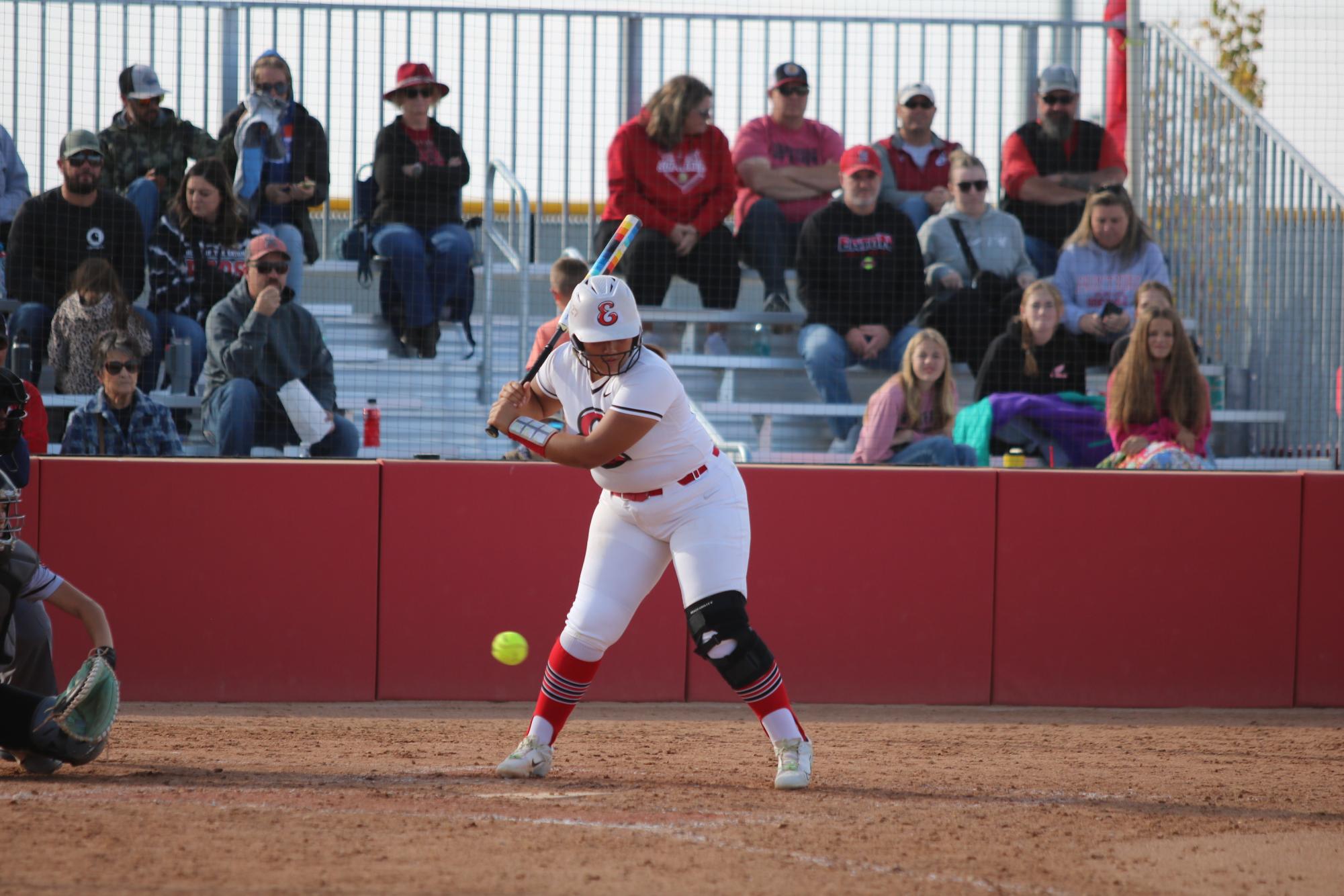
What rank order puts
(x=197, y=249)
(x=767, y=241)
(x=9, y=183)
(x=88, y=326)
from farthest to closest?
(x=767, y=241) < (x=9, y=183) < (x=197, y=249) < (x=88, y=326)

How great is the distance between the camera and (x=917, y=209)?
35.1 ft

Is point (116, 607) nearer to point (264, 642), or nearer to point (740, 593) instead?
point (264, 642)

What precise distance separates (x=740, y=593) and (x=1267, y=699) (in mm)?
4227

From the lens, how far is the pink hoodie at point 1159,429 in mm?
8438

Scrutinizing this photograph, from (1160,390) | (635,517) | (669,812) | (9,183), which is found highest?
(9,183)

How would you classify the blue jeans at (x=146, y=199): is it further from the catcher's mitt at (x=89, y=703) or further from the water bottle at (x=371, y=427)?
the catcher's mitt at (x=89, y=703)

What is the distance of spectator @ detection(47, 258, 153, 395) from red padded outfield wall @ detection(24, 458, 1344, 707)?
1336mm

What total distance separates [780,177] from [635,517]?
19.2ft

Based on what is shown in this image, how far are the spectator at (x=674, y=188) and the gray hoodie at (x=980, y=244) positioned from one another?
1.42 m

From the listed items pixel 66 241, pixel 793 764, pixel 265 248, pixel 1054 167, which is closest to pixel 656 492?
pixel 793 764

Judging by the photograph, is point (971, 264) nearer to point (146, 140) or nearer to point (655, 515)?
point (655, 515)

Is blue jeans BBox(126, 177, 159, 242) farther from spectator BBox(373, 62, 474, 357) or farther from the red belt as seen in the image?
the red belt

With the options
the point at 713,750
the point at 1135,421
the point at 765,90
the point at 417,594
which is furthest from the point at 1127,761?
the point at 765,90

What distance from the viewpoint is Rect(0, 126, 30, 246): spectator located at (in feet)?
31.0
